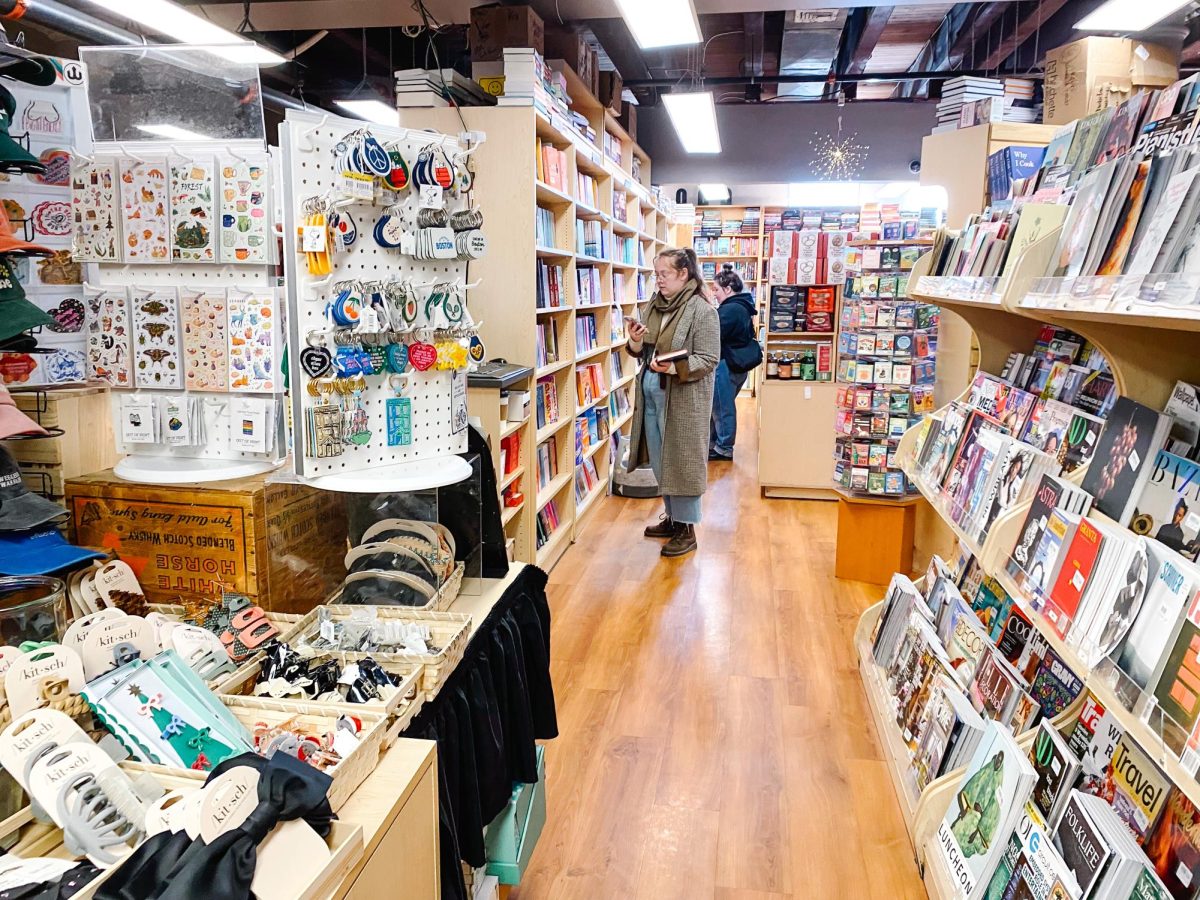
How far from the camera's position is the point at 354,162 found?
1699mm

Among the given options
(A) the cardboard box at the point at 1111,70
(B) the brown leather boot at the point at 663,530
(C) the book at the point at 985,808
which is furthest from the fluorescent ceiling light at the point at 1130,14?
(C) the book at the point at 985,808

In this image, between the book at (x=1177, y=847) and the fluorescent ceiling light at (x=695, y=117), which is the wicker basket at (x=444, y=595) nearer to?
the book at (x=1177, y=847)

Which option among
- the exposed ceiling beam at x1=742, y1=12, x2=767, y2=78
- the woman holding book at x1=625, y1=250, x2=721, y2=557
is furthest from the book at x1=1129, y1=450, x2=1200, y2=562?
the exposed ceiling beam at x1=742, y1=12, x2=767, y2=78

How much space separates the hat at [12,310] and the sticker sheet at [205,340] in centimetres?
32

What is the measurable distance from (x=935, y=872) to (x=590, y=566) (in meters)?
3.08

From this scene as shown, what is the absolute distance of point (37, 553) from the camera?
151 cm

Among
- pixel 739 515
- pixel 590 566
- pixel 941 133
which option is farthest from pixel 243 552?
pixel 739 515

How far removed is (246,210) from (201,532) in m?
0.71

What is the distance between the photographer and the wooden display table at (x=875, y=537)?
4609 millimetres

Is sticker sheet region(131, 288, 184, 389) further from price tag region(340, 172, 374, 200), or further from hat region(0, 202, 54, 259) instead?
price tag region(340, 172, 374, 200)

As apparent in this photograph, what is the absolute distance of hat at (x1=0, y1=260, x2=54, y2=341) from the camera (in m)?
1.60

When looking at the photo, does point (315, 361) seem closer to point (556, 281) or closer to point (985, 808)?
point (985, 808)

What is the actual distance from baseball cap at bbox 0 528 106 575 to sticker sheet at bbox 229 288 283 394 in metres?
0.51

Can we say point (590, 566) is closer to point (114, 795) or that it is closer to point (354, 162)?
point (354, 162)
